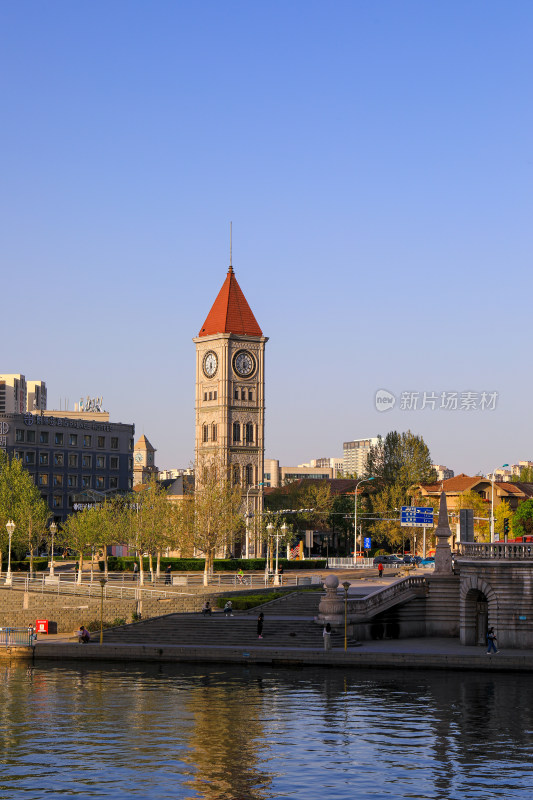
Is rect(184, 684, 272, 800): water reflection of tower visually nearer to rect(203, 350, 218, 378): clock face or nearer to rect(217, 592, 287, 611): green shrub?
rect(217, 592, 287, 611): green shrub

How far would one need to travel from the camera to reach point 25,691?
45312mm

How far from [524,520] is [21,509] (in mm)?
58434

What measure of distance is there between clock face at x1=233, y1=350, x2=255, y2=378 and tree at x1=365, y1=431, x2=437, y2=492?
22678mm

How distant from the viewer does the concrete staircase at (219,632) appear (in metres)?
58.4

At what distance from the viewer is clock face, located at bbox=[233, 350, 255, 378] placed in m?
154

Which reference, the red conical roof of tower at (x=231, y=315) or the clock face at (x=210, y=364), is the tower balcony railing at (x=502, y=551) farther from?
the clock face at (x=210, y=364)

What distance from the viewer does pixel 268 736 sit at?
35.6 m

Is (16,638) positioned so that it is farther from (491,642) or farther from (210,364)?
(210,364)

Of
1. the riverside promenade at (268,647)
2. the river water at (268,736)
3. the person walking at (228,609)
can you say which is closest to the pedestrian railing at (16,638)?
the riverside promenade at (268,647)

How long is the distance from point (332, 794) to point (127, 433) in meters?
134

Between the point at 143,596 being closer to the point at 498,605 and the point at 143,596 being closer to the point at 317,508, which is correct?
the point at 498,605

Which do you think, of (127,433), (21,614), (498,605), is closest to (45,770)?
(498,605)

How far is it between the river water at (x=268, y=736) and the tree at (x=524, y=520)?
8252 centimetres

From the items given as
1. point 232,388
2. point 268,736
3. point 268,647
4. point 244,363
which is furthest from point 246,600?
point 244,363
